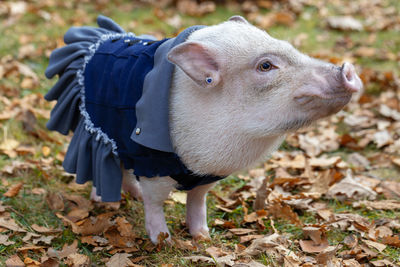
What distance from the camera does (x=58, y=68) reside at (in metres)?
2.95

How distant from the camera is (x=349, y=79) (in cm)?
214

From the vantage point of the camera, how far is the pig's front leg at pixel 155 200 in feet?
8.75

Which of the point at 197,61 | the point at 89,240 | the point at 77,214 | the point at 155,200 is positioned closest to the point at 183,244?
the point at 155,200

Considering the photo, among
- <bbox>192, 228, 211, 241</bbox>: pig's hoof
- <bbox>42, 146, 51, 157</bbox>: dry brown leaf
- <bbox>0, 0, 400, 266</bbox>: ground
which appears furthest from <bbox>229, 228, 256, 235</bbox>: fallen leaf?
<bbox>42, 146, 51, 157</bbox>: dry brown leaf

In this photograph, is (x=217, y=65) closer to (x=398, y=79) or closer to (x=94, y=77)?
(x=94, y=77)

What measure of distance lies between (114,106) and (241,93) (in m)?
0.76

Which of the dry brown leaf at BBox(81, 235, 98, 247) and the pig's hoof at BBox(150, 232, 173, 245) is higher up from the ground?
the pig's hoof at BBox(150, 232, 173, 245)

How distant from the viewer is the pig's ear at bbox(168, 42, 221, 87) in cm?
223

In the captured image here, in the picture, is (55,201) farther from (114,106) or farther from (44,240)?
(114,106)

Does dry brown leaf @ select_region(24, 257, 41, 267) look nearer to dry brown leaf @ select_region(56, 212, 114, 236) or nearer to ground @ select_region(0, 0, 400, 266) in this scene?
ground @ select_region(0, 0, 400, 266)

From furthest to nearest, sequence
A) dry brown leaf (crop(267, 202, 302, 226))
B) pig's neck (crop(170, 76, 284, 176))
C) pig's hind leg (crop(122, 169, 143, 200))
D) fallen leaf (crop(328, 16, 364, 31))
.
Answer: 1. fallen leaf (crop(328, 16, 364, 31))
2. pig's hind leg (crop(122, 169, 143, 200))
3. dry brown leaf (crop(267, 202, 302, 226))
4. pig's neck (crop(170, 76, 284, 176))

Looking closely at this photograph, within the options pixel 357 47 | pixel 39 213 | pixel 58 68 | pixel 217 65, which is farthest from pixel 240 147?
pixel 357 47

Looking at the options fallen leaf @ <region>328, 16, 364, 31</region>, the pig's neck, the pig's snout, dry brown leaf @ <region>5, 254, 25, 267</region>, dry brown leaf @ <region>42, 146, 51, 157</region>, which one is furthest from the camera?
fallen leaf @ <region>328, 16, 364, 31</region>

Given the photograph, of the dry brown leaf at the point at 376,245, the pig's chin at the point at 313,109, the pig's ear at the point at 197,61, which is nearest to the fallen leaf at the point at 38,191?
the pig's ear at the point at 197,61
